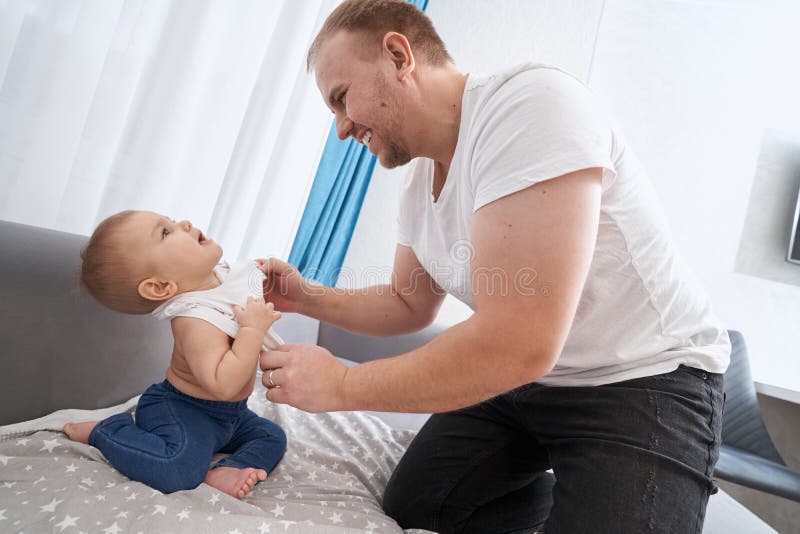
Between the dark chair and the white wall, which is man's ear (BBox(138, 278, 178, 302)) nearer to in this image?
the white wall

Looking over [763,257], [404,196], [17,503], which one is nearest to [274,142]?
[404,196]

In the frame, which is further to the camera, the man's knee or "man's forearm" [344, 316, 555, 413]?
the man's knee

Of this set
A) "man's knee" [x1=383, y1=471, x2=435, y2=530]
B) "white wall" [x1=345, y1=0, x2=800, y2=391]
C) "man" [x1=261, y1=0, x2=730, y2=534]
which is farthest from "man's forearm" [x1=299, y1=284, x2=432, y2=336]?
"white wall" [x1=345, y1=0, x2=800, y2=391]

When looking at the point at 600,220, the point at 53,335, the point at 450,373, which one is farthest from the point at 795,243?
the point at 53,335

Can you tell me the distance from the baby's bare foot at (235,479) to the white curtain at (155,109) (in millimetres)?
728

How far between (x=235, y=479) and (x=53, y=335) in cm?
50

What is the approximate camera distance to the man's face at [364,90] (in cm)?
106

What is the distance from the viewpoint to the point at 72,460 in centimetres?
101

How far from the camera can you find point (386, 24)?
107 centimetres

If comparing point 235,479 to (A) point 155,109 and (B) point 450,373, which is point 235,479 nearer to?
(B) point 450,373

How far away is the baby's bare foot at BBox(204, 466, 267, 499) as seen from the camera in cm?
104

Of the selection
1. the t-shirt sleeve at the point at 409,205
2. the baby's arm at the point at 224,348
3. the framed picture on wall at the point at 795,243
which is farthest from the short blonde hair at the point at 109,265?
the framed picture on wall at the point at 795,243

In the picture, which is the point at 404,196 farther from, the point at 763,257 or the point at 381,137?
the point at 763,257

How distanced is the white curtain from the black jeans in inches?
39.4
